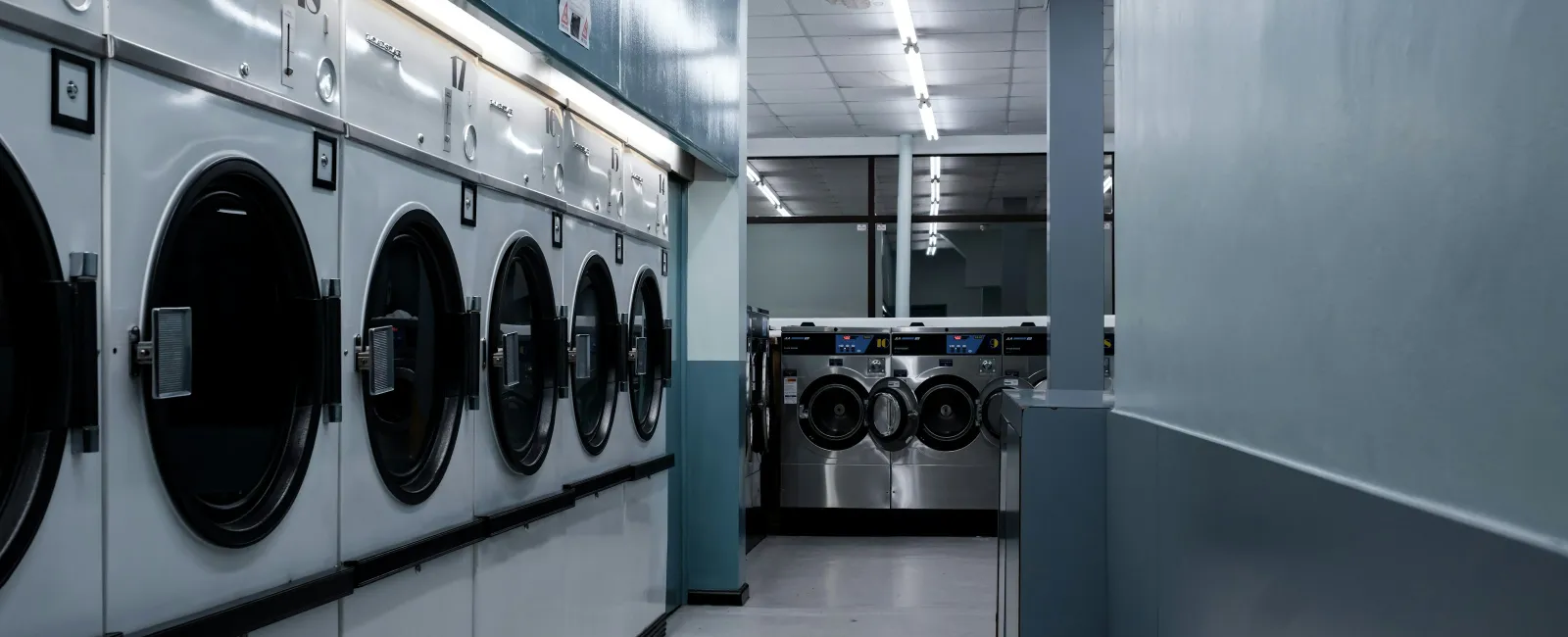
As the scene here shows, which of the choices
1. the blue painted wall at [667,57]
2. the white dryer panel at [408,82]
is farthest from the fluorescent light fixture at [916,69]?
the white dryer panel at [408,82]

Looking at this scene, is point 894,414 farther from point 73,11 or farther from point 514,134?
point 73,11

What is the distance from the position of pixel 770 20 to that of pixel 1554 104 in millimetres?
7254

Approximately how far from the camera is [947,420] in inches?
386

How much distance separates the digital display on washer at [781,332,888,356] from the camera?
9805 mm

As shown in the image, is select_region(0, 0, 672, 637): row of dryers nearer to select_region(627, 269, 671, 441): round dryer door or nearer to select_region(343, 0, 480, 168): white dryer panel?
select_region(343, 0, 480, 168): white dryer panel

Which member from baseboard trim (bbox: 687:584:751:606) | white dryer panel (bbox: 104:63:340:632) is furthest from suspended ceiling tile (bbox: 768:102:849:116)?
white dryer panel (bbox: 104:63:340:632)

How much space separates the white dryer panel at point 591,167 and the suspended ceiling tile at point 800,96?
198 inches

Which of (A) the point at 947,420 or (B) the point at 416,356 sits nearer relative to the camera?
(B) the point at 416,356

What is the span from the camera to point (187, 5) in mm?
2264

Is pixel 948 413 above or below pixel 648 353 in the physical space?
below

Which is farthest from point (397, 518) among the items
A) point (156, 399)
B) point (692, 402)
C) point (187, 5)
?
point (692, 402)

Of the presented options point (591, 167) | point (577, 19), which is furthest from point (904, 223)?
point (577, 19)

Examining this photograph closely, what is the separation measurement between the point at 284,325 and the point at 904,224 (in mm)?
9257

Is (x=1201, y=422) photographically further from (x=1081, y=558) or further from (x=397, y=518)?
(x=397, y=518)
